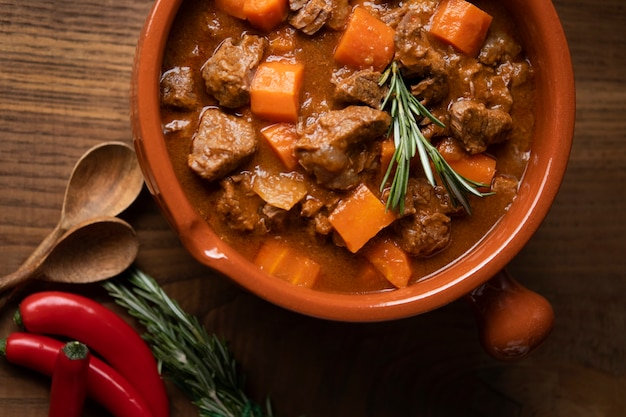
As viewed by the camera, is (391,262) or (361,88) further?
(391,262)

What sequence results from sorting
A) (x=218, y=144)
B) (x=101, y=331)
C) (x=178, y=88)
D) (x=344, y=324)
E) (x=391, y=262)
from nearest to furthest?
(x=218, y=144) < (x=178, y=88) < (x=391, y=262) < (x=101, y=331) < (x=344, y=324)

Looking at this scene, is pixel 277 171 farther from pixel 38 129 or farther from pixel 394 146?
pixel 38 129

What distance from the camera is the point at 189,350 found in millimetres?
3428

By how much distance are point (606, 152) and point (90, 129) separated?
2322 millimetres

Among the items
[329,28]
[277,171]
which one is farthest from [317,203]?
[329,28]

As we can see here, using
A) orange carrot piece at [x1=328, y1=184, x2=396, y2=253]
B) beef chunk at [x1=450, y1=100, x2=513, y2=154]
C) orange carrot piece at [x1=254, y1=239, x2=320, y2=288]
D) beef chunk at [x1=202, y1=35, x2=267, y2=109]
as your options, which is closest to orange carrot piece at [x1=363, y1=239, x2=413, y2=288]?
Result: orange carrot piece at [x1=328, y1=184, x2=396, y2=253]

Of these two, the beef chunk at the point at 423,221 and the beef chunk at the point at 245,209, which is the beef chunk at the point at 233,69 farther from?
the beef chunk at the point at 423,221

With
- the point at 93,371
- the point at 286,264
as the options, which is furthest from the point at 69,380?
the point at 286,264

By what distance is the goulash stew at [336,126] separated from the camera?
9.35 ft

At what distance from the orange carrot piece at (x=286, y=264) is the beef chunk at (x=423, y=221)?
0.36 meters

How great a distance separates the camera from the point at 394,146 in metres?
2.91

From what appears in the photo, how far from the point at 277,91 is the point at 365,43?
1.19ft

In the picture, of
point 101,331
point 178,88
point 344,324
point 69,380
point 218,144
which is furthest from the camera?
point 344,324

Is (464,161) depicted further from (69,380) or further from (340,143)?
(69,380)
